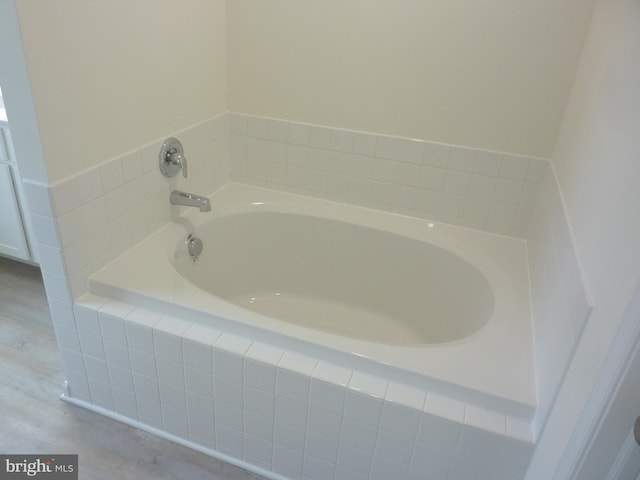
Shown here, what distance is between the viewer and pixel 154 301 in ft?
4.36

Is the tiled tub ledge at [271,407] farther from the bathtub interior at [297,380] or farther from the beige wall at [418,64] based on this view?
the beige wall at [418,64]

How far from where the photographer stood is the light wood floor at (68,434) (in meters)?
1.39

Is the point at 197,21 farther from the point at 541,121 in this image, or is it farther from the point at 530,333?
the point at 530,333

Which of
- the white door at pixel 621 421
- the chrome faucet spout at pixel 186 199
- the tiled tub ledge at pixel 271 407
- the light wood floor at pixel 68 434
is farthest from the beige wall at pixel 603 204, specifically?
the chrome faucet spout at pixel 186 199

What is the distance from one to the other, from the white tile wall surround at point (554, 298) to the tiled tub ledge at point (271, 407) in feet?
0.50

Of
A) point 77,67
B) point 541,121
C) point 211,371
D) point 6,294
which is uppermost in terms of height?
point 77,67

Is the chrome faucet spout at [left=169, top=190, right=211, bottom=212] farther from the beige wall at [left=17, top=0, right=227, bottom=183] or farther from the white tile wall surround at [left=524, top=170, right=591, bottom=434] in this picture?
the white tile wall surround at [left=524, top=170, right=591, bottom=434]

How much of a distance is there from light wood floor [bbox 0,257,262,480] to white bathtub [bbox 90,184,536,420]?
496 millimetres

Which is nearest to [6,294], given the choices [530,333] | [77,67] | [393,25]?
[77,67]

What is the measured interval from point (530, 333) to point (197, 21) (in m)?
1.60

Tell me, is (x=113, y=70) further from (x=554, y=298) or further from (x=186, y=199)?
(x=554, y=298)

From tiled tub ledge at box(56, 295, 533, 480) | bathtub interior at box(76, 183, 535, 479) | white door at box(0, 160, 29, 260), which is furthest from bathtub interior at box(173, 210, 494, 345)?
white door at box(0, 160, 29, 260)

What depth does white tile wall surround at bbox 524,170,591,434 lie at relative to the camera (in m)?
0.94

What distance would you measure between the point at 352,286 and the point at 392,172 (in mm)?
538
